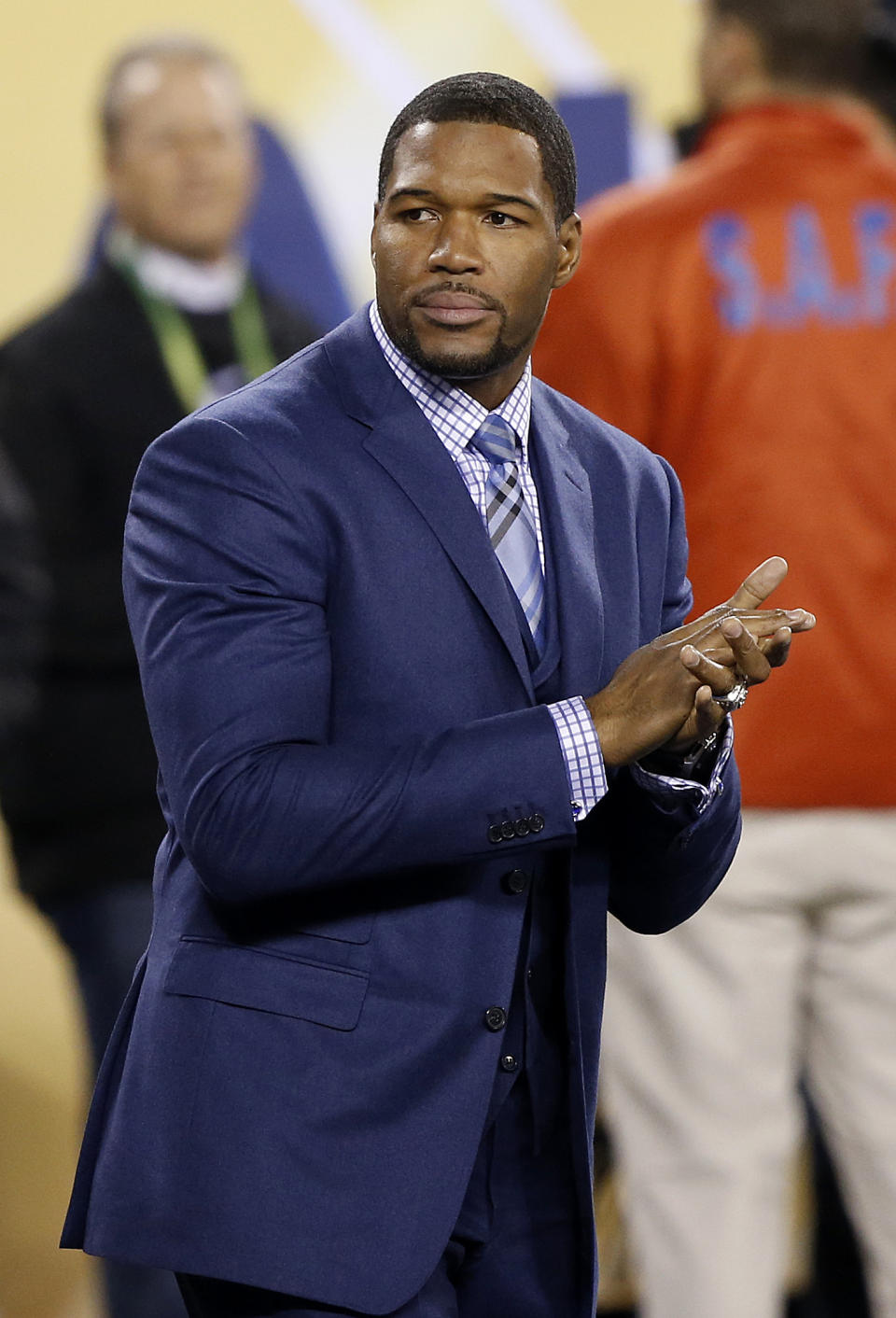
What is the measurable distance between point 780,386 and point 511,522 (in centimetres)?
116

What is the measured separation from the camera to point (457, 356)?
1.71 metres

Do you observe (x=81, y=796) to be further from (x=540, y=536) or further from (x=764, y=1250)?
(x=540, y=536)

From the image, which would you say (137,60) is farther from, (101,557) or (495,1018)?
(495,1018)

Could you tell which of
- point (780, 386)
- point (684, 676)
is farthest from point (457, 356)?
point (780, 386)

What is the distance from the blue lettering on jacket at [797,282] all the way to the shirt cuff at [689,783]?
122cm

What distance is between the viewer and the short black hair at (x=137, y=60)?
360 centimetres

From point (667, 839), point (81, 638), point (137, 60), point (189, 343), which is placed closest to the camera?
point (667, 839)

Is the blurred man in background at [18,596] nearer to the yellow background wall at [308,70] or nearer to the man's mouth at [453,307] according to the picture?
the yellow background wall at [308,70]

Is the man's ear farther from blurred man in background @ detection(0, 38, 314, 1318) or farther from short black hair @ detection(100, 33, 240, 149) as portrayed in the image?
short black hair @ detection(100, 33, 240, 149)

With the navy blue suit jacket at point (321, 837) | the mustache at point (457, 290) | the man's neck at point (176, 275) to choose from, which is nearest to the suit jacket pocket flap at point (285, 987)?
the navy blue suit jacket at point (321, 837)

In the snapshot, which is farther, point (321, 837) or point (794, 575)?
point (794, 575)

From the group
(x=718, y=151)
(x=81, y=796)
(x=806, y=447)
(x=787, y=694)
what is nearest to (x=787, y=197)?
(x=718, y=151)

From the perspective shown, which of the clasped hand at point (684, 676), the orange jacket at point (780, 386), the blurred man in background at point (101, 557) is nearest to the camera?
the clasped hand at point (684, 676)

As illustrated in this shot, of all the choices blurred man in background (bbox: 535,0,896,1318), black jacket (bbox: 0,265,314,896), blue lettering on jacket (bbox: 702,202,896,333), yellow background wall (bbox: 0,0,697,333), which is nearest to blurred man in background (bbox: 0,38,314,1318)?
black jacket (bbox: 0,265,314,896)
